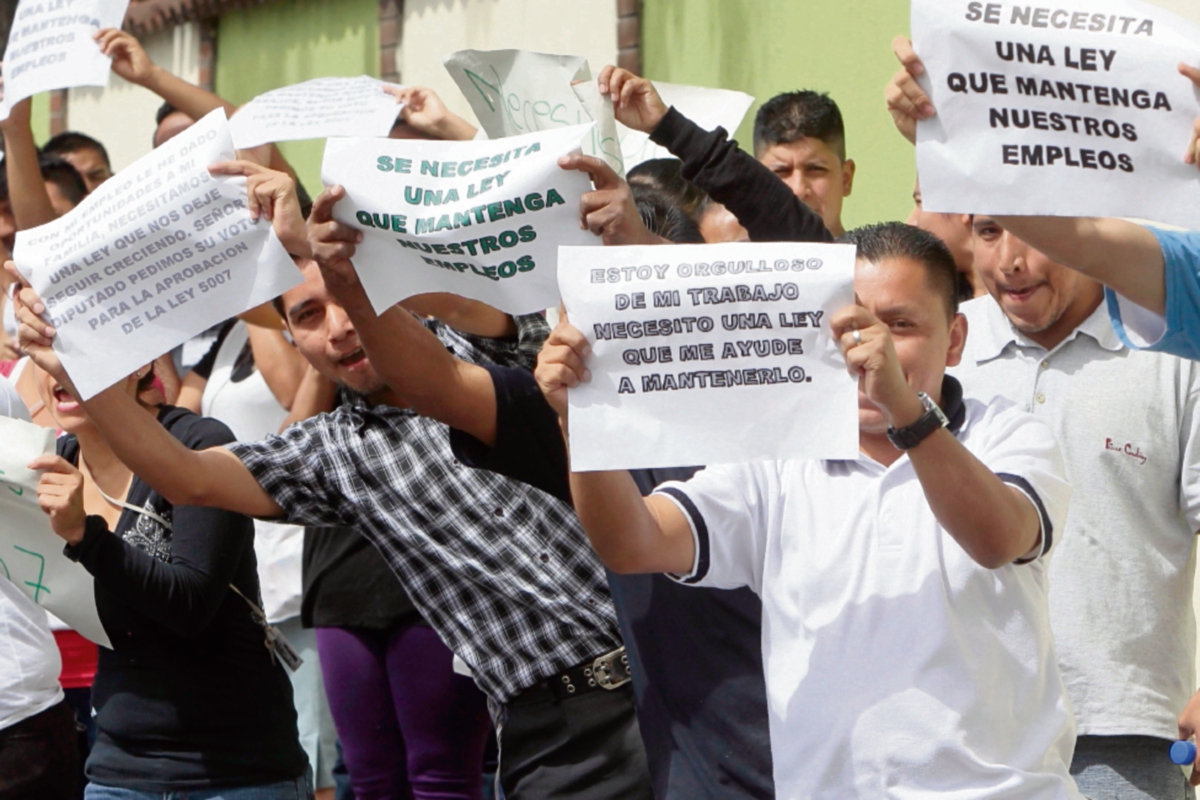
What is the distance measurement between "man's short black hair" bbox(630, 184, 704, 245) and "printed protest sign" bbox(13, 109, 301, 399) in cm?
89

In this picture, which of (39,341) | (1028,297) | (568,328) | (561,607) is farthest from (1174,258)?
(39,341)

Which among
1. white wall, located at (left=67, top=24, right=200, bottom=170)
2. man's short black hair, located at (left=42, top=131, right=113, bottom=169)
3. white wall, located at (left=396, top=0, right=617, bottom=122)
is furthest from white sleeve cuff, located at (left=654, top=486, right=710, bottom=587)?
white wall, located at (left=67, top=24, right=200, bottom=170)

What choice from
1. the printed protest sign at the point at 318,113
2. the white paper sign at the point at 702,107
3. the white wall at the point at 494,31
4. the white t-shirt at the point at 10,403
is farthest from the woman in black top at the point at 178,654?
the white wall at the point at 494,31

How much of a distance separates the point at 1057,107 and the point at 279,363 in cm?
325

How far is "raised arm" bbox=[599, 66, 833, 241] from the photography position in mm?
3146

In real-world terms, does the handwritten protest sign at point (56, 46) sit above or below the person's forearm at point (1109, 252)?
below

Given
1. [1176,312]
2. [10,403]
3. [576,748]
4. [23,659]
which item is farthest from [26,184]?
[1176,312]

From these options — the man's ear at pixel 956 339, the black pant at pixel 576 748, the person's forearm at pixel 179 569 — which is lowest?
the black pant at pixel 576 748

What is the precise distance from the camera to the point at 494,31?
7.32m

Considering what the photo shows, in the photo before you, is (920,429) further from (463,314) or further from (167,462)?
(167,462)

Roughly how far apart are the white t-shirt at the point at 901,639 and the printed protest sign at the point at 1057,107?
0.40 metres

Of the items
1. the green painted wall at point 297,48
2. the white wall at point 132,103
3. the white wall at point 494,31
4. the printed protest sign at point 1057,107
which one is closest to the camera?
Answer: the printed protest sign at point 1057,107

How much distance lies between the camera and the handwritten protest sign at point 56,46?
4570 mm

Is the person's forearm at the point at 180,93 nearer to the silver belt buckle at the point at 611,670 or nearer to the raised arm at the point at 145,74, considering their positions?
the raised arm at the point at 145,74
